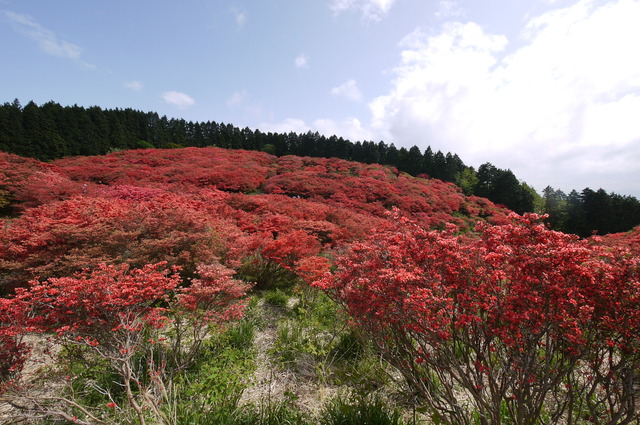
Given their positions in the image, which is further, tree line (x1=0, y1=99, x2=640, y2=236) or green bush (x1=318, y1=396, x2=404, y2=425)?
tree line (x1=0, y1=99, x2=640, y2=236)

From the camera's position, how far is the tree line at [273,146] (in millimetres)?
26500

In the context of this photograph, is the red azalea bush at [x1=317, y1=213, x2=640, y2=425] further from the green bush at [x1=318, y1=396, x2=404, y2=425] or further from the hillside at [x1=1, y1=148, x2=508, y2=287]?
the hillside at [x1=1, y1=148, x2=508, y2=287]

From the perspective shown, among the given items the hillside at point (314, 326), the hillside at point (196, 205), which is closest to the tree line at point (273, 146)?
the hillside at point (196, 205)

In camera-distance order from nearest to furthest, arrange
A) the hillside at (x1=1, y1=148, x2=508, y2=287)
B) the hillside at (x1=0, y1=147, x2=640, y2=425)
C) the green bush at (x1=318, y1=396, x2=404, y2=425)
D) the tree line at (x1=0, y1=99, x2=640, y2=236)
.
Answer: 1. the hillside at (x1=0, y1=147, x2=640, y2=425)
2. the green bush at (x1=318, y1=396, x2=404, y2=425)
3. the hillside at (x1=1, y1=148, x2=508, y2=287)
4. the tree line at (x1=0, y1=99, x2=640, y2=236)

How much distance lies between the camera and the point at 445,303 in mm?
2723

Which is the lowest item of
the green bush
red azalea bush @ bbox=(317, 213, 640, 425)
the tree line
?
the green bush

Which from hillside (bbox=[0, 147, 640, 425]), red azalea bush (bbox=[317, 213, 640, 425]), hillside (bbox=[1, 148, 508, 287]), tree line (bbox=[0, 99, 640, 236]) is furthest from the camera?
tree line (bbox=[0, 99, 640, 236])

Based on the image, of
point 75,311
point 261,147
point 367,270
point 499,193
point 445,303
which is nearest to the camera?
point 445,303

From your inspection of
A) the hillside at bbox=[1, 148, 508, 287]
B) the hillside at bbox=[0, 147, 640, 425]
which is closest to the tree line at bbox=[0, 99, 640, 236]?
the hillside at bbox=[1, 148, 508, 287]

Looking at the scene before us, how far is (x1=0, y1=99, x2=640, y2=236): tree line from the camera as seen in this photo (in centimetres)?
2650

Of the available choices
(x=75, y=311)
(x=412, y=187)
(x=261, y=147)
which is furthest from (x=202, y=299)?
(x=261, y=147)

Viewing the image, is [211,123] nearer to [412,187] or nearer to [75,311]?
[412,187]

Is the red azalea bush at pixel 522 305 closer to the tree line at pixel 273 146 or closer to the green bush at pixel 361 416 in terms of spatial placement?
the green bush at pixel 361 416

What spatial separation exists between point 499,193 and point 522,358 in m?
36.8
